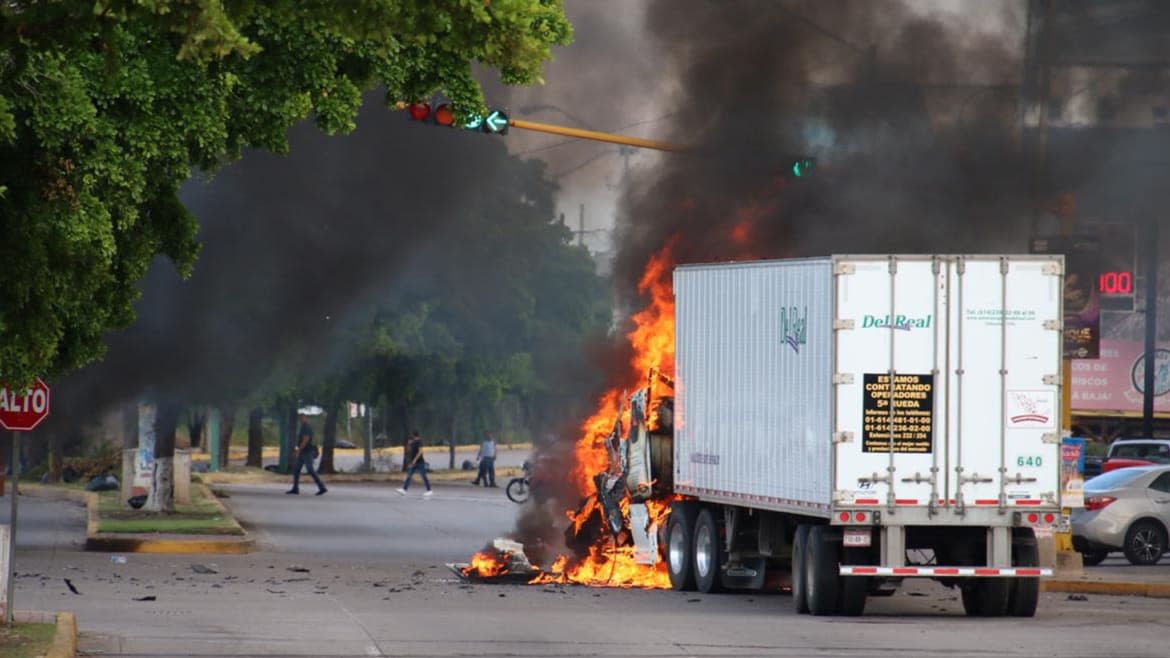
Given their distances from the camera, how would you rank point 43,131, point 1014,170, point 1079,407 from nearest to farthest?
point 43,131
point 1014,170
point 1079,407

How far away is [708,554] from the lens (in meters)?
20.1

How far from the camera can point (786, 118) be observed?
1130 inches

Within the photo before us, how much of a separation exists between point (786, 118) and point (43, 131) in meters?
18.8

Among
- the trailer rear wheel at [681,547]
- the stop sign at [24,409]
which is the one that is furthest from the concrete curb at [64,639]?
the trailer rear wheel at [681,547]

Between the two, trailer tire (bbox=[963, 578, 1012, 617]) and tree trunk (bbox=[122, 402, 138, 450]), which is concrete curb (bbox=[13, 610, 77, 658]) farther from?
tree trunk (bbox=[122, 402, 138, 450])

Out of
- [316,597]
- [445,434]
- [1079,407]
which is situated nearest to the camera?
[316,597]

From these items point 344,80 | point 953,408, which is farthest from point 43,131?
point 953,408

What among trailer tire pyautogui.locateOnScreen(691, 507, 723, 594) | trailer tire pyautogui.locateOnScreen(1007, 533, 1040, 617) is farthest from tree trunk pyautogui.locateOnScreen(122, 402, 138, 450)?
trailer tire pyautogui.locateOnScreen(1007, 533, 1040, 617)

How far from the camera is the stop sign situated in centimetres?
1530

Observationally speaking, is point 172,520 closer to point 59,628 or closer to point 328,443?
point 59,628

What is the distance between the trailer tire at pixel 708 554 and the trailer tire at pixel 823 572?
2912mm

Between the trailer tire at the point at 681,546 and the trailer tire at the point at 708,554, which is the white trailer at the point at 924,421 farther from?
the trailer tire at the point at 681,546

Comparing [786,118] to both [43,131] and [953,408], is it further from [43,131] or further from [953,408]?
[43,131]

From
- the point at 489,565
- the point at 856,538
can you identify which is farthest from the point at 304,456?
the point at 856,538
